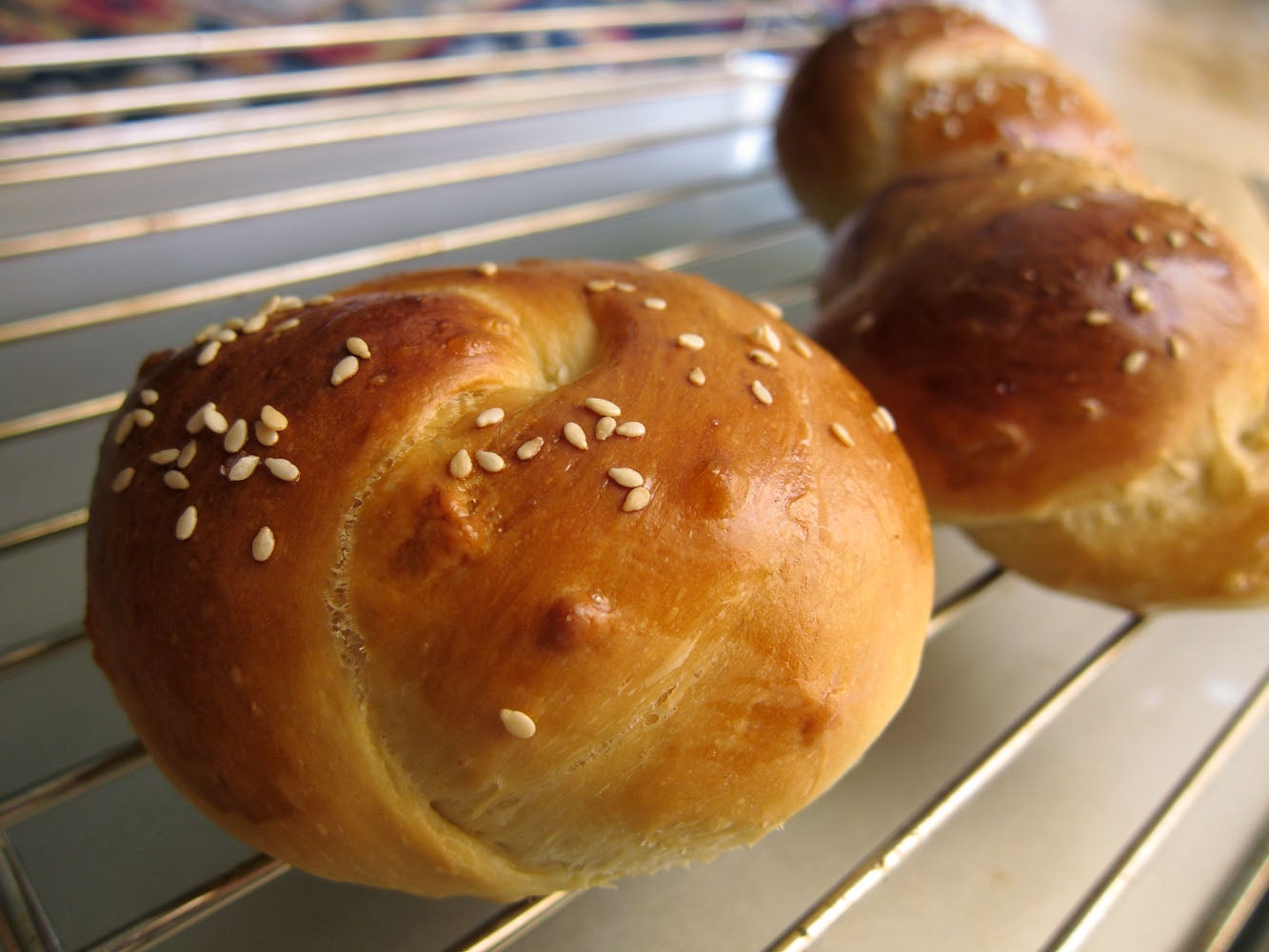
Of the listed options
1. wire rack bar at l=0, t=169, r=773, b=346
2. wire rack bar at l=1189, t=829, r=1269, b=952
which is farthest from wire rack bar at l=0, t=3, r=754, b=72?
wire rack bar at l=1189, t=829, r=1269, b=952

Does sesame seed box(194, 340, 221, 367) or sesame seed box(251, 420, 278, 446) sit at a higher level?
sesame seed box(194, 340, 221, 367)

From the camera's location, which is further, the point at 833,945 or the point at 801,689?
the point at 833,945

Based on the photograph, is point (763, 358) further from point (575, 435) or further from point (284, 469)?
point (284, 469)

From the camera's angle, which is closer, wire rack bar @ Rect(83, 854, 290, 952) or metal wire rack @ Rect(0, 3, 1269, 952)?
wire rack bar @ Rect(83, 854, 290, 952)

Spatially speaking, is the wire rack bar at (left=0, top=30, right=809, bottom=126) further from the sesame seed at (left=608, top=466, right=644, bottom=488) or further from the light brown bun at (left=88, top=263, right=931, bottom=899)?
the sesame seed at (left=608, top=466, right=644, bottom=488)

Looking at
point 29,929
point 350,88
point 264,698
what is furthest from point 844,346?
point 350,88

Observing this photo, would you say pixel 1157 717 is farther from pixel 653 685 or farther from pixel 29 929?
pixel 29 929
